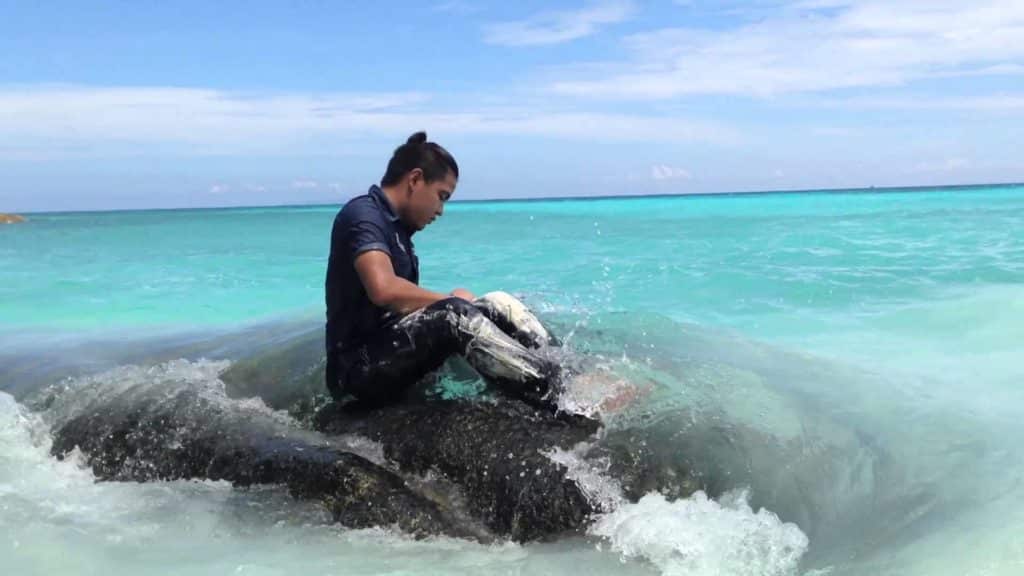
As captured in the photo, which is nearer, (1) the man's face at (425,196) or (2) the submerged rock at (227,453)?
(2) the submerged rock at (227,453)

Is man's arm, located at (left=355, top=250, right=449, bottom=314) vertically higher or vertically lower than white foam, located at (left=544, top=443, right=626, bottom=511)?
higher

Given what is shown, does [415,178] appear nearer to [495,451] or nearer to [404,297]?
[404,297]

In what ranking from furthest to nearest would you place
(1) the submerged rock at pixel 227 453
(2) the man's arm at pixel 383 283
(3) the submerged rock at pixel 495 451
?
(2) the man's arm at pixel 383 283 < (1) the submerged rock at pixel 227 453 < (3) the submerged rock at pixel 495 451

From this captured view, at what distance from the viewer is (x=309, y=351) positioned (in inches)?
270

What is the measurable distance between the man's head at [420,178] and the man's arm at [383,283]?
344 millimetres

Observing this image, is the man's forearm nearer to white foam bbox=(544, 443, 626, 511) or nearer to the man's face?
the man's face

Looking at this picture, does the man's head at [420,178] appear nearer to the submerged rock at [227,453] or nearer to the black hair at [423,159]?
the black hair at [423,159]

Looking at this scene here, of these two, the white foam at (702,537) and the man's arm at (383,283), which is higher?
the man's arm at (383,283)

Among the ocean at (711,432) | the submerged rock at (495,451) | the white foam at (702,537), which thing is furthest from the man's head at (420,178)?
the white foam at (702,537)

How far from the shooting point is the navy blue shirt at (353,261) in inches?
180

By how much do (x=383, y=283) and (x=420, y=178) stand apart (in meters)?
0.66

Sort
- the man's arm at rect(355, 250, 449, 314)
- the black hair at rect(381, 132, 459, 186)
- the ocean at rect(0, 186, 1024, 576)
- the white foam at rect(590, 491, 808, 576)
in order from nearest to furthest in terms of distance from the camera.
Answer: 1. the white foam at rect(590, 491, 808, 576)
2. the ocean at rect(0, 186, 1024, 576)
3. the man's arm at rect(355, 250, 449, 314)
4. the black hair at rect(381, 132, 459, 186)

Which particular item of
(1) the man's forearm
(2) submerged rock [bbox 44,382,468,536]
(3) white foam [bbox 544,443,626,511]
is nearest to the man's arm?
(1) the man's forearm

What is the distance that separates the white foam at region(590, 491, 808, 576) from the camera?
3764mm
